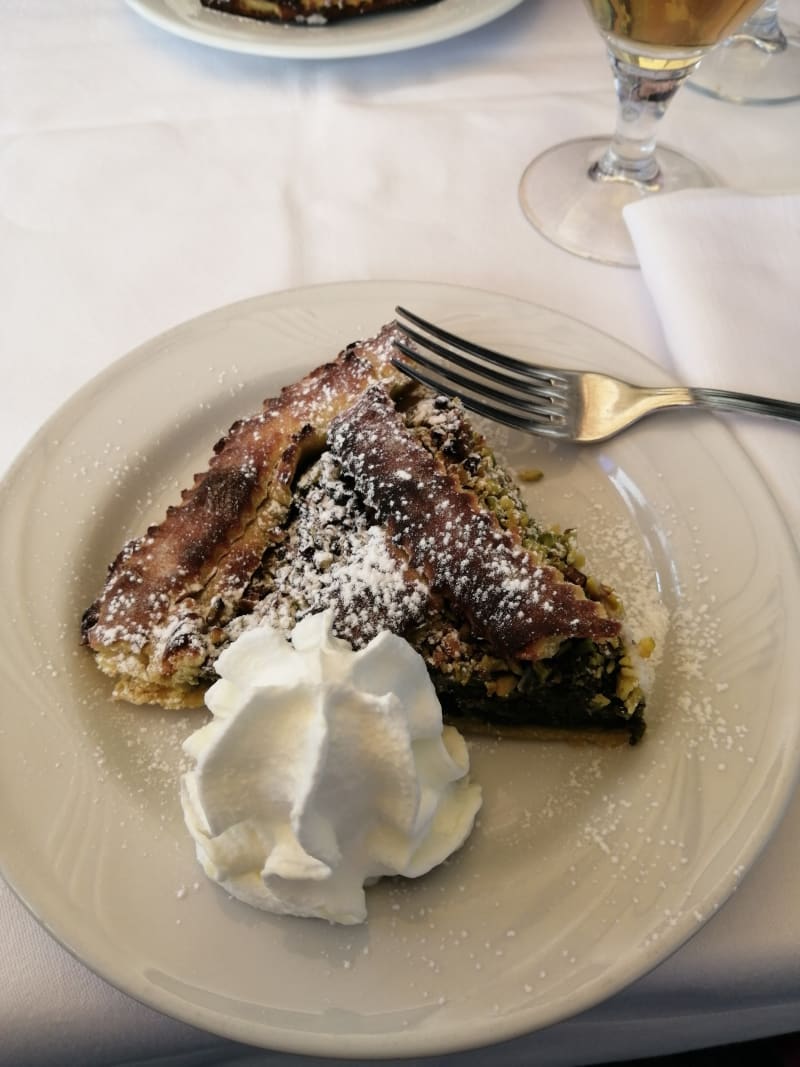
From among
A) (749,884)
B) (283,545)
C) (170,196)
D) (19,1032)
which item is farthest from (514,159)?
(19,1032)

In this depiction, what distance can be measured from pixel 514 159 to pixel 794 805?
1382 mm

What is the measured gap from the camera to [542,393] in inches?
51.1

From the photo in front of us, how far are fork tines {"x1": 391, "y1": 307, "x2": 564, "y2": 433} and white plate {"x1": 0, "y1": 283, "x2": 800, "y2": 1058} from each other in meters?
0.06

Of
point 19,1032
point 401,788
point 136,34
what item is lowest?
point 19,1032

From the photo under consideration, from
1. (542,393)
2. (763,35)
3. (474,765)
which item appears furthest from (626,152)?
(474,765)

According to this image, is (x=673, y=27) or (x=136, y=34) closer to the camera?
(x=673, y=27)

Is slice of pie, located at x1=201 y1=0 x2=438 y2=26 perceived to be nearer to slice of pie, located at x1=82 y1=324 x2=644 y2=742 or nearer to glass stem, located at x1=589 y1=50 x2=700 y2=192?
glass stem, located at x1=589 y1=50 x2=700 y2=192

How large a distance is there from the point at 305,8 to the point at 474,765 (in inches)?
67.0

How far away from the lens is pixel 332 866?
2.86 ft

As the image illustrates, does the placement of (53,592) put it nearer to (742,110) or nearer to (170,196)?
(170,196)

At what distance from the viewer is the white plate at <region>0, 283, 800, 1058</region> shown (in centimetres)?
81

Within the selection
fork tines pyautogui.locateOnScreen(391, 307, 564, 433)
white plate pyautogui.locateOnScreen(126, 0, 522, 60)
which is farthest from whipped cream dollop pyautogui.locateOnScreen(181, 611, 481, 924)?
white plate pyautogui.locateOnScreen(126, 0, 522, 60)

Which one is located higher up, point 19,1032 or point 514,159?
point 514,159

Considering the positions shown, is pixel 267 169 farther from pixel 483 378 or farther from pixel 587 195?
pixel 483 378
